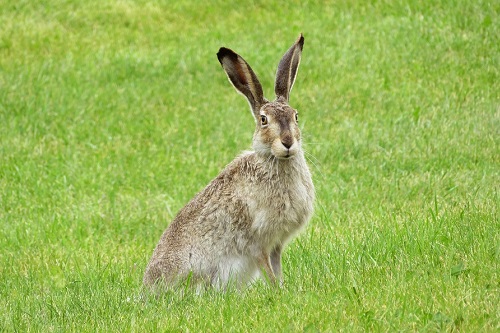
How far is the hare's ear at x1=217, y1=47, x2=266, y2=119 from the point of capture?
662cm

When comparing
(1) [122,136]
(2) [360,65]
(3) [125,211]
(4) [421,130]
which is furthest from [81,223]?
(2) [360,65]

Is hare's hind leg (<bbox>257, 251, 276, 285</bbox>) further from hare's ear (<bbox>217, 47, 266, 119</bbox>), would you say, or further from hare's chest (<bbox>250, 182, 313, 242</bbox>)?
hare's ear (<bbox>217, 47, 266, 119</bbox>)

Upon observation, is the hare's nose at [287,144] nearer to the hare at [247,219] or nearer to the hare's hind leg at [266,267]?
the hare at [247,219]

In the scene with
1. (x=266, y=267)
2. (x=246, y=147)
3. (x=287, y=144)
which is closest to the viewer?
(x=287, y=144)

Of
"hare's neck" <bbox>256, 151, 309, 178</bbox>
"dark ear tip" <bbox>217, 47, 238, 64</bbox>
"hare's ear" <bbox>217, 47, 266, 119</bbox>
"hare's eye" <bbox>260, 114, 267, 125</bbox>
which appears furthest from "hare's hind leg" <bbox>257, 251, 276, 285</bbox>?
"dark ear tip" <bbox>217, 47, 238, 64</bbox>

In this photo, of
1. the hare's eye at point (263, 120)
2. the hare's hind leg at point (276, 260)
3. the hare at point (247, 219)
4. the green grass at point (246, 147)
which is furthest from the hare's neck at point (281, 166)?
the green grass at point (246, 147)

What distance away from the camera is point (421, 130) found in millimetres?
11102

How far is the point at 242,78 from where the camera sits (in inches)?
263

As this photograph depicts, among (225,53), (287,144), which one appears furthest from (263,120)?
(225,53)

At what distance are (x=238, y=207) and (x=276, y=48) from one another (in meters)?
8.11

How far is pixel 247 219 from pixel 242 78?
41.9 inches

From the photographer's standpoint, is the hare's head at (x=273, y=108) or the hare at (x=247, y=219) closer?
the hare's head at (x=273, y=108)

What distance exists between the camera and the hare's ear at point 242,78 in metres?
6.62

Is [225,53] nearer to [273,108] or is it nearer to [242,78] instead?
[242,78]
